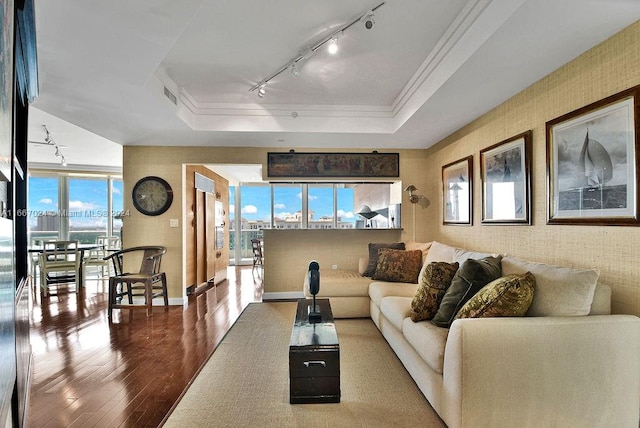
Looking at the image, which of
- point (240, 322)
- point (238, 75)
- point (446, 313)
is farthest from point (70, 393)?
point (238, 75)

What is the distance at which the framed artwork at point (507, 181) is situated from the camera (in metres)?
2.86

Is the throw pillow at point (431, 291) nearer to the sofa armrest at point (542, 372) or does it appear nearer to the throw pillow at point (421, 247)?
the sofa armrest at point (542, 372)

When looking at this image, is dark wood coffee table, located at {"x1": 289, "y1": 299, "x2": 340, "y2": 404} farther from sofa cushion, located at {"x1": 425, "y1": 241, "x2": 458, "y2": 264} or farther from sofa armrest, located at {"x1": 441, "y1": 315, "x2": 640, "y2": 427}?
sofa cushion, located at {"x1": 425, "y1": 241, "x2": 458, "y2": 264}

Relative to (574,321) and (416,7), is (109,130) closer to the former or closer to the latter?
(416,7)

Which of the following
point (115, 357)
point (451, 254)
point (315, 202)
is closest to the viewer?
point (115, 357)

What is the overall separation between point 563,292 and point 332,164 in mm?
3647

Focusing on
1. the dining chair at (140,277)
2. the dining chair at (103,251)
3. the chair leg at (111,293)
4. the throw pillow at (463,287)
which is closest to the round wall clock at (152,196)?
the dining chair at (140,277)

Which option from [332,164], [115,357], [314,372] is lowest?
[115,357]

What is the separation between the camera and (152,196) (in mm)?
4910

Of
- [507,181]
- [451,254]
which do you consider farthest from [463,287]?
[507,181]

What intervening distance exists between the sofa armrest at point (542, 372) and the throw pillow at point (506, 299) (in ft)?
0.49

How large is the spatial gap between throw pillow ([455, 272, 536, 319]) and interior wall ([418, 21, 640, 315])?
1.82 ft

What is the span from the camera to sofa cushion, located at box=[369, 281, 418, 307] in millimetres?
3517

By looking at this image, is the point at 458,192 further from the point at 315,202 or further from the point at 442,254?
the point at 315,202
